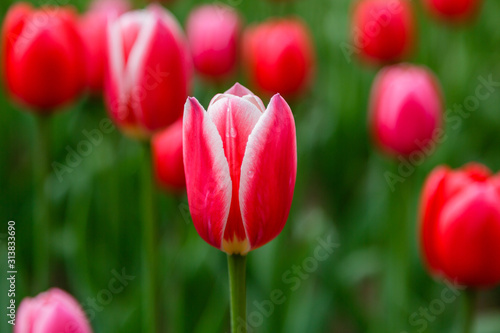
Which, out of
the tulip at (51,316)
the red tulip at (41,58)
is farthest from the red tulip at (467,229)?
the red tulip at (41,58)

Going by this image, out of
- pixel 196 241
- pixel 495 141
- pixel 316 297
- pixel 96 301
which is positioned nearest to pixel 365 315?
pixel 316 297

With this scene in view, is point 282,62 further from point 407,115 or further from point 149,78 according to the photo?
point 149,78

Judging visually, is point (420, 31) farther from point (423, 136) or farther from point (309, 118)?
point (423, 136)

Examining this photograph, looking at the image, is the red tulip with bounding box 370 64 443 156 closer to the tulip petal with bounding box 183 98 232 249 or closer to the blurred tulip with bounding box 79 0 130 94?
the blurred tulip with bounding box 79 0 130 94

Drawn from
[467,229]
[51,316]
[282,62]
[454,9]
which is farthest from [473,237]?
[454,9]

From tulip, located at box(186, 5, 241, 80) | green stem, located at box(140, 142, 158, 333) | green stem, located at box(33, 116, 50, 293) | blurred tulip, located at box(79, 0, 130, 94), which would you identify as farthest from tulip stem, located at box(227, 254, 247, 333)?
tulip, located at box(186, 5, 241, 80)

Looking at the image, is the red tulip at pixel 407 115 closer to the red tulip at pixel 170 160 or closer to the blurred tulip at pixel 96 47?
the red tulip at pixel 170 160

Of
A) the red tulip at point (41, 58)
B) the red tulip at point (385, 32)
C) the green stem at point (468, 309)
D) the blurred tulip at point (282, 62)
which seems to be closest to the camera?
the green stem at point (468, 309)
